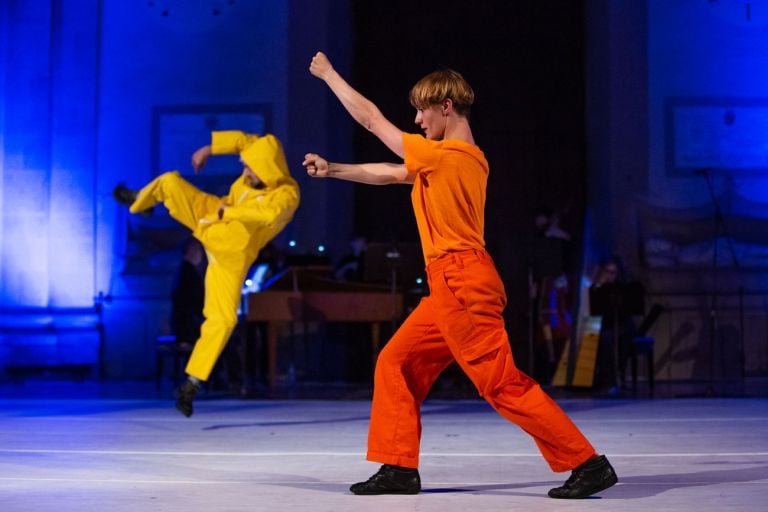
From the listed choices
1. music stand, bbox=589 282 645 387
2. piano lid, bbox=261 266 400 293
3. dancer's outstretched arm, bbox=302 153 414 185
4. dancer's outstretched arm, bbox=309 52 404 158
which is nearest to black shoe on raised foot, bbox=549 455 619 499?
dancer's outstretched arm, bbox=302 153 414 185

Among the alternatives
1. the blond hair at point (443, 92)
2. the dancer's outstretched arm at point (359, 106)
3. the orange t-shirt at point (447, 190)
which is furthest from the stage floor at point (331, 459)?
the blond hair at point (443, 92)

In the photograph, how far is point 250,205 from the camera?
8.23 meters

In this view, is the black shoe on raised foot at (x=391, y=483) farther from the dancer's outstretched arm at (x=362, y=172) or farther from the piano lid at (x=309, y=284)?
the piano lid at (x=309, y=284)

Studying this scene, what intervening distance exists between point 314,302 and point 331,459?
531 centimetres

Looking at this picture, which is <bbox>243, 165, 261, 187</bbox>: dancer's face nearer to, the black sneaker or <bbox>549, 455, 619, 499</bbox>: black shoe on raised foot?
the black sneaker

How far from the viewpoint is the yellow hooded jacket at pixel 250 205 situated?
26.6 feet

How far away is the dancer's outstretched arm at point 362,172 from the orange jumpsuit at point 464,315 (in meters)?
0.09

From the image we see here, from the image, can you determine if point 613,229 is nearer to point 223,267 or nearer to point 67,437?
point 223,267

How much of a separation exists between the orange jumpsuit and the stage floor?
24 cm

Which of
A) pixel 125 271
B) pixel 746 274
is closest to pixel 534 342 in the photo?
pixel 746 274

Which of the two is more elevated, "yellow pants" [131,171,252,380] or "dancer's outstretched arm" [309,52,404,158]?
"dancer's outstretched arm" [309,52,404,158]

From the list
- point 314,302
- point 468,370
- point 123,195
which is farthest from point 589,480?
point 314,302

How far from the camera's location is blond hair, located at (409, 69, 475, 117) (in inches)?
176

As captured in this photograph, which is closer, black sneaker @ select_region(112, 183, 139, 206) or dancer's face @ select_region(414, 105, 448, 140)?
dancer's face @ select_region(414, 105, 448, 140)
